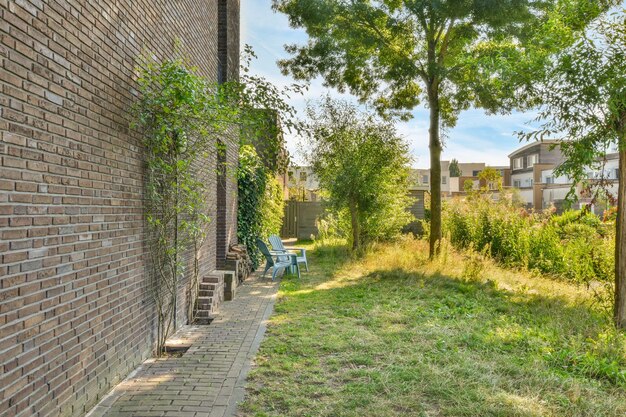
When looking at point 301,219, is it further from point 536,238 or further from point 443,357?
point 443,357

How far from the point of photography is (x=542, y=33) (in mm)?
6508

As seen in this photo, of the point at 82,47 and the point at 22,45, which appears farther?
the point at 82,47

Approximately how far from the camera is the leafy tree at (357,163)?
14.0 metres

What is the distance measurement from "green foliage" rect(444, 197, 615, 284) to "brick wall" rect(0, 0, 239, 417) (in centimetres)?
780

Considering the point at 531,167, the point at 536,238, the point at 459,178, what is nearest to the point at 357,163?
the point at 536,238

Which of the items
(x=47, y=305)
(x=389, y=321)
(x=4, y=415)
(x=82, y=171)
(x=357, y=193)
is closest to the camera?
(x=4, y=415)

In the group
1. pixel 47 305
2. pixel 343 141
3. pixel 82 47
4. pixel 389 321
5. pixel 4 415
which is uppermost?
pixel 343 141

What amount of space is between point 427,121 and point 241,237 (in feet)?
19.4

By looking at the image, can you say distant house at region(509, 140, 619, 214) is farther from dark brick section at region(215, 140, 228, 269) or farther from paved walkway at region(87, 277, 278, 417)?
paved walkway at region(87, 277, 278, 417)

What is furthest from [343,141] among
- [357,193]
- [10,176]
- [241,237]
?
[10,176]

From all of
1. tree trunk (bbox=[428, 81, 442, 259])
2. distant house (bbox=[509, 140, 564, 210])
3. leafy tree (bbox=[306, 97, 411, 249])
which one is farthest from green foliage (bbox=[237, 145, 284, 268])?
distant house (bbox=[509, 140, 564, 210])

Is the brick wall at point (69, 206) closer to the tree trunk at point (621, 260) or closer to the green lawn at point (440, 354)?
the green lawn at point (440, 354)

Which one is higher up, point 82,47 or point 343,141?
point 343,141

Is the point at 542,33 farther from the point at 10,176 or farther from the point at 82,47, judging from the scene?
the point at 10,176
